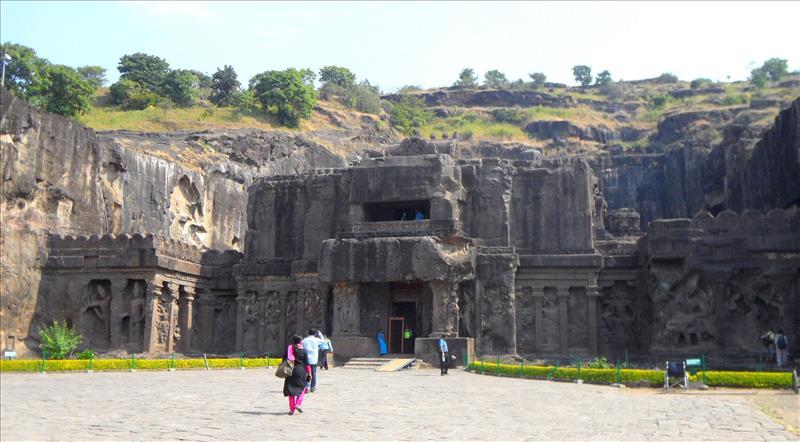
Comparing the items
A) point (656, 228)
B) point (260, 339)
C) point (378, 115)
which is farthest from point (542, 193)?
point (378, 115)

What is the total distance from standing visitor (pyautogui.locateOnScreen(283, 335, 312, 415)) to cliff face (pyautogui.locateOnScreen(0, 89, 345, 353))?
24608mm

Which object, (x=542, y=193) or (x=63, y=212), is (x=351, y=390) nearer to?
(x=542, y=193)

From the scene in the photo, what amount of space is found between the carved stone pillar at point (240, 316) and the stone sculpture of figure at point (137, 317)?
491 cm

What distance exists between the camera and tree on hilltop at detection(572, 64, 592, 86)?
14662 cm

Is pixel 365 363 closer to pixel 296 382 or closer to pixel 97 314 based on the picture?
pixel 97 314

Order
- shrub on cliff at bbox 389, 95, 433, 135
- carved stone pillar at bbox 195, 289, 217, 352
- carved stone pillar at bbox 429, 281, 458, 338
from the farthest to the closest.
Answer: shrub on cliff at bbox 389, 95, 433, 135 → carved stone pillar at bbox 195, 289, 217, 352 → carved stone pillar at bbox 429, 281, 458, 338

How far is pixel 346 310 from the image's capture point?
1387 inches

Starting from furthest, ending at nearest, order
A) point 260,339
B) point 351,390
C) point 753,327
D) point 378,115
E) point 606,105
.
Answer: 1. point 606,105
2. point 378,115
3. point 260,339
4. point 753,327
5. point 351,390

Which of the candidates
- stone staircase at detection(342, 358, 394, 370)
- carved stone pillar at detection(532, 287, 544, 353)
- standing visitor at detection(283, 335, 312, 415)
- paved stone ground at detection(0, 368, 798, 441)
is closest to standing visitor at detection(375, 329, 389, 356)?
stone staircase at detection(342, 358, 394, 370)

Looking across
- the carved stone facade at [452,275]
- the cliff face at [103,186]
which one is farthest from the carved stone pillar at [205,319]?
the cliff face at [103,186]

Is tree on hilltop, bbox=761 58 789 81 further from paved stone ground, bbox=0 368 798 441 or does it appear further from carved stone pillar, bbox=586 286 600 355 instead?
paved stone ground, bbox=0 368 798 441

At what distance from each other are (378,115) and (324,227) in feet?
227

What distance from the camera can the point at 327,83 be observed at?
11081 centimetres

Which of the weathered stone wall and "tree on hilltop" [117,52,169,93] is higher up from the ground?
"tree on hilltop" [117,52,169,93]
